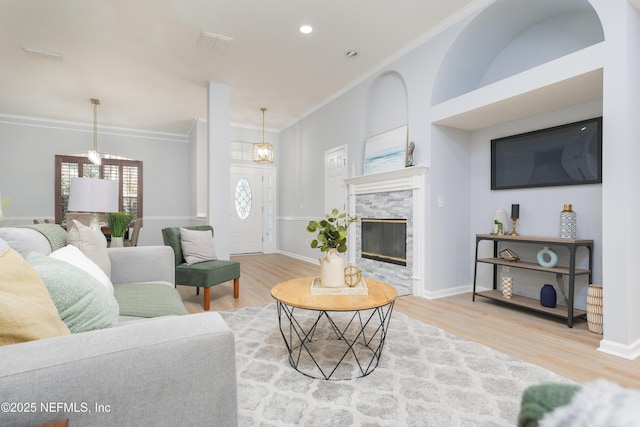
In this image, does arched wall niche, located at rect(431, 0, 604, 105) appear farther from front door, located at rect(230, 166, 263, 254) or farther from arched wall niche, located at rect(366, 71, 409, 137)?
front door, located at rect(230, 166, 263, 254)

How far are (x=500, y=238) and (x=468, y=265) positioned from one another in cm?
80

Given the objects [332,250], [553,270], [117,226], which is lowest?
[553,270]

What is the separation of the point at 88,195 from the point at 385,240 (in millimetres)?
3275

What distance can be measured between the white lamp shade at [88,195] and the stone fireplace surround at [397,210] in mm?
2990

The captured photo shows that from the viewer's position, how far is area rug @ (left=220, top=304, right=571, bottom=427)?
153 cm

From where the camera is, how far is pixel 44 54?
3.93 meters

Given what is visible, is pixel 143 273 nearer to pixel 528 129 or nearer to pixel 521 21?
pixel 528 129

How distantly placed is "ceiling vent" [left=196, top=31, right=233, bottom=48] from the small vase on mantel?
12.7ft

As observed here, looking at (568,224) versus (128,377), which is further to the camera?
(568,224)

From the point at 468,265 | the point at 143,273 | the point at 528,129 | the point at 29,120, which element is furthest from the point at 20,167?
the point at 528,129

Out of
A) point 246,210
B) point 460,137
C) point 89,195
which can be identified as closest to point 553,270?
point 460,137

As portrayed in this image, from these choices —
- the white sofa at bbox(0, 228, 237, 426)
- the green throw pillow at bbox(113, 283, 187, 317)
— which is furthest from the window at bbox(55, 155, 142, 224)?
the white sofa at bbox(0, 228, 237, 426)

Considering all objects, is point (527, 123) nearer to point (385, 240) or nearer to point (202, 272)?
point (385, 240)

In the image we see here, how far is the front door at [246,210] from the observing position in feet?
23.5
